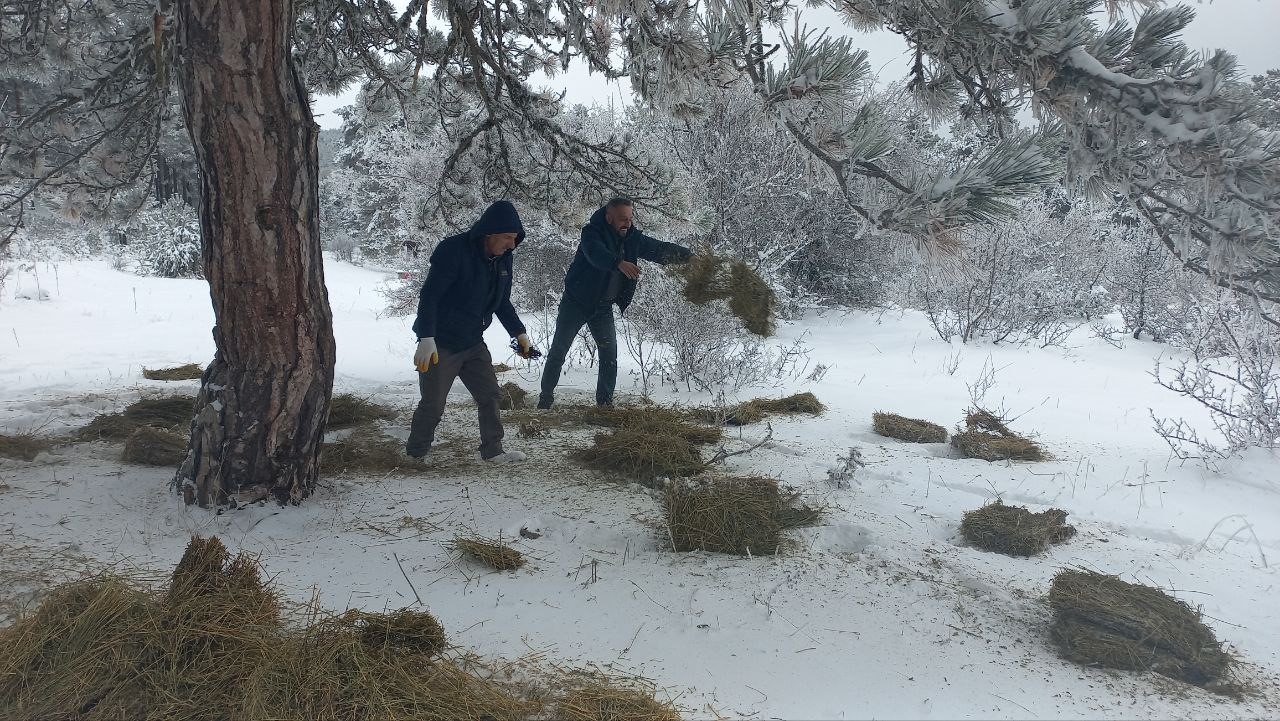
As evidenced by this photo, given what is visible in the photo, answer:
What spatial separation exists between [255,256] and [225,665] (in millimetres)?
1628

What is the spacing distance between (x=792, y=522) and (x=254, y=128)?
9.18ft

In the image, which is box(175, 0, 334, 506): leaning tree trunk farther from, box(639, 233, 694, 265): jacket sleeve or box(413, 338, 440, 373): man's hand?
box(639, 233, 694, 265): jacket sleeve

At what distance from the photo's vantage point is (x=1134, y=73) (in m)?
1.76

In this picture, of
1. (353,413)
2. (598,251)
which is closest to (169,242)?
(353,413)

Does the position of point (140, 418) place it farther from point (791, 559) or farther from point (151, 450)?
point (791, 559)

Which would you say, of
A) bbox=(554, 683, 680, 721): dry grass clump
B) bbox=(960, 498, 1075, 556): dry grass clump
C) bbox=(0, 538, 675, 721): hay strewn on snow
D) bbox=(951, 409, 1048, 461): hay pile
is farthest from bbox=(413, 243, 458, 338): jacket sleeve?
bbox=(951, 409, 1048, 461): hay pile

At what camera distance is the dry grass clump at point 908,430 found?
4.30m

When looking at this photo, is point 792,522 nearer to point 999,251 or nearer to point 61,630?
point 61,630

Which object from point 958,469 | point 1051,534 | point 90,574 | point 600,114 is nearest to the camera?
point 90,574

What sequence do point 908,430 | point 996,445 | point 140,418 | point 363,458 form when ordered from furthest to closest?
point 908,430 → point 140,418 → point 996,445 → point 363,458

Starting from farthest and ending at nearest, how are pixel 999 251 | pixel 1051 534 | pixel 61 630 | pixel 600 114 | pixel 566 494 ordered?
pixel 600 114 → pixel 999 251 → pixel 566 494 → pixel 1051 534 → pixel 61 630

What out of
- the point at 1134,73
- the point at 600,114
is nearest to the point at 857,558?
the point at 1134,73

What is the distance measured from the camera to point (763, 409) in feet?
16.3

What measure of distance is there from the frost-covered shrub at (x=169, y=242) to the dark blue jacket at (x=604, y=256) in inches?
620
